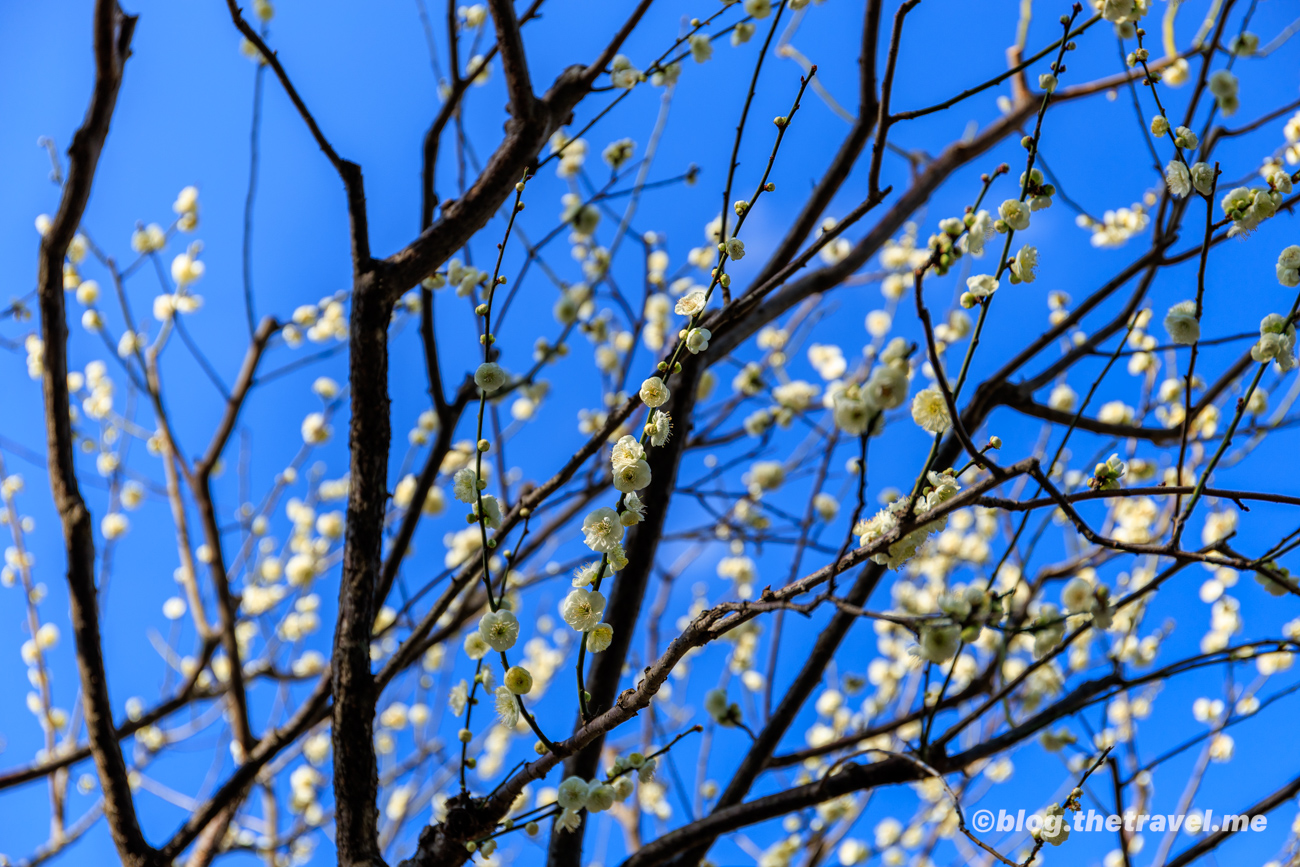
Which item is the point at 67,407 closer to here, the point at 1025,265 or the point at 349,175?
the point at 349,175

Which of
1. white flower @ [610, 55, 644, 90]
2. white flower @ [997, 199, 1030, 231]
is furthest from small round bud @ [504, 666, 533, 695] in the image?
white flower @ [610, 55, 644, 90]

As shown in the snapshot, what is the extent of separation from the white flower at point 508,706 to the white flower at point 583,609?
18 centimetres

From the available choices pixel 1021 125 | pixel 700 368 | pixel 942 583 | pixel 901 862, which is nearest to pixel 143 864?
pixel 700 368

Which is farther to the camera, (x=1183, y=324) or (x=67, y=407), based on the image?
(x=67, y=407)

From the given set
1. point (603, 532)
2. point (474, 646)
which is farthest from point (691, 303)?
point (474, 646)

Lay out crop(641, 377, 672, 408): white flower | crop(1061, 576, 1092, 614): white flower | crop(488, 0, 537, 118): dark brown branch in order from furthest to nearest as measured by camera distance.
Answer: crop(1061, 576, 1092, 614): white flower < crop(488, 0, 537, 118): dark brown branch < crop(641, 377, 672, 408): white flower

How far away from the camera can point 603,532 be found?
1104mm

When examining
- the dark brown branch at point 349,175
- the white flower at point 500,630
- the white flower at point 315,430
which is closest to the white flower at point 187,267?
the white flower at point 315,430

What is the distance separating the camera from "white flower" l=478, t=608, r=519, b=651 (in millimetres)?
1158

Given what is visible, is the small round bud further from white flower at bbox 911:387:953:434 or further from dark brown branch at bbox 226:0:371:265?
dark brown branch at bbox 226:0:371:265

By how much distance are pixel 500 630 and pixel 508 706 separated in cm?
13

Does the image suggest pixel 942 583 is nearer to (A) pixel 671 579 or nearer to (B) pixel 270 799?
(A) pixel 671 579

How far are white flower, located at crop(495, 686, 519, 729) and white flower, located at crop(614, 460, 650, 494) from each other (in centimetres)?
38

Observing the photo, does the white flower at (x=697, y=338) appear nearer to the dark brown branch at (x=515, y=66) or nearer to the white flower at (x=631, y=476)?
the white flower at (x=631, y=476)
